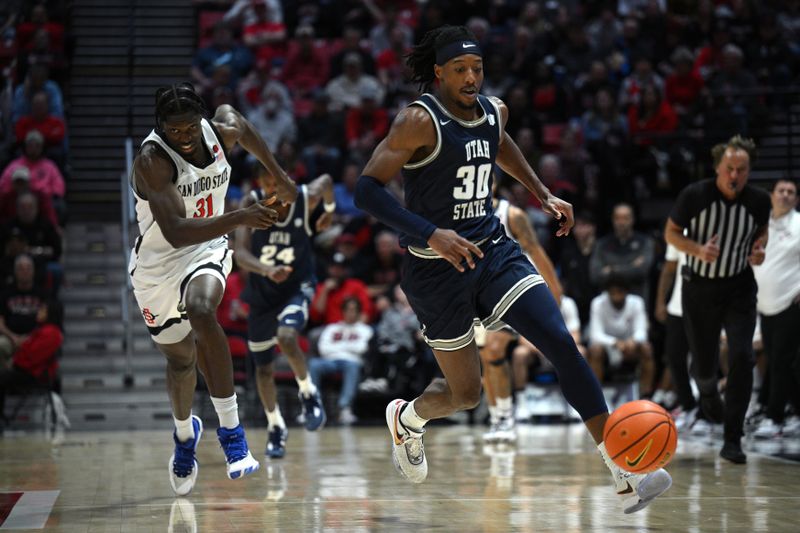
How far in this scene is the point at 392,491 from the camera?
21.3ft

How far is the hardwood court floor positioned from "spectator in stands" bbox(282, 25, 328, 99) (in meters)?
7.00

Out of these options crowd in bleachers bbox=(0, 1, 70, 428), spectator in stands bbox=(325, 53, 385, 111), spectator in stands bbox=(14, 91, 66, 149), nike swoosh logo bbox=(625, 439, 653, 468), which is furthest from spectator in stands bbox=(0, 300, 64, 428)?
nike swoosh logo bbox=(625, 439, 653, 468)

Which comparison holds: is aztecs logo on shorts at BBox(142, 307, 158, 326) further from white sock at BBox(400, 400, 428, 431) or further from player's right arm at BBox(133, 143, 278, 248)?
white sock at BBox(400, 400, 428, 431)

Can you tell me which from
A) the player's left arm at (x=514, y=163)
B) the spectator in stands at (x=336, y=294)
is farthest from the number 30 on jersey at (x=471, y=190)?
the spectator in stands at (x=336, y=294)

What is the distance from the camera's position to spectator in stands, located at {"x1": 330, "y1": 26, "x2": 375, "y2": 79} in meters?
15.2

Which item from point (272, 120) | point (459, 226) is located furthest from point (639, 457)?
point (272, 120)

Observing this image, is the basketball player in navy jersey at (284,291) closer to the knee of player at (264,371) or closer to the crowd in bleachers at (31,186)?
the knee of player at (264,371)

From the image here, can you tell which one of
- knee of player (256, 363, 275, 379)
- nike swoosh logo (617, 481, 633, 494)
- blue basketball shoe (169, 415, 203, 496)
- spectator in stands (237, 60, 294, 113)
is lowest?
blue basketball shoe (169, 415, 203, 496)

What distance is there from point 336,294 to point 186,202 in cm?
663

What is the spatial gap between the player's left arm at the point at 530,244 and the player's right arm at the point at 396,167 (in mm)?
3044

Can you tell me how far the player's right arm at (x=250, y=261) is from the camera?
8000 millimetres

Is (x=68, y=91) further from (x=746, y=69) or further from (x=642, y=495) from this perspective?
(x=642, y=495)

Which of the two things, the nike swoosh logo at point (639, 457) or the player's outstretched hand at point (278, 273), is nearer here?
the nike swoosh logo at point (639, 457)

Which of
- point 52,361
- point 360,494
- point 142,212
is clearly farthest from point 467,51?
point 52,361
